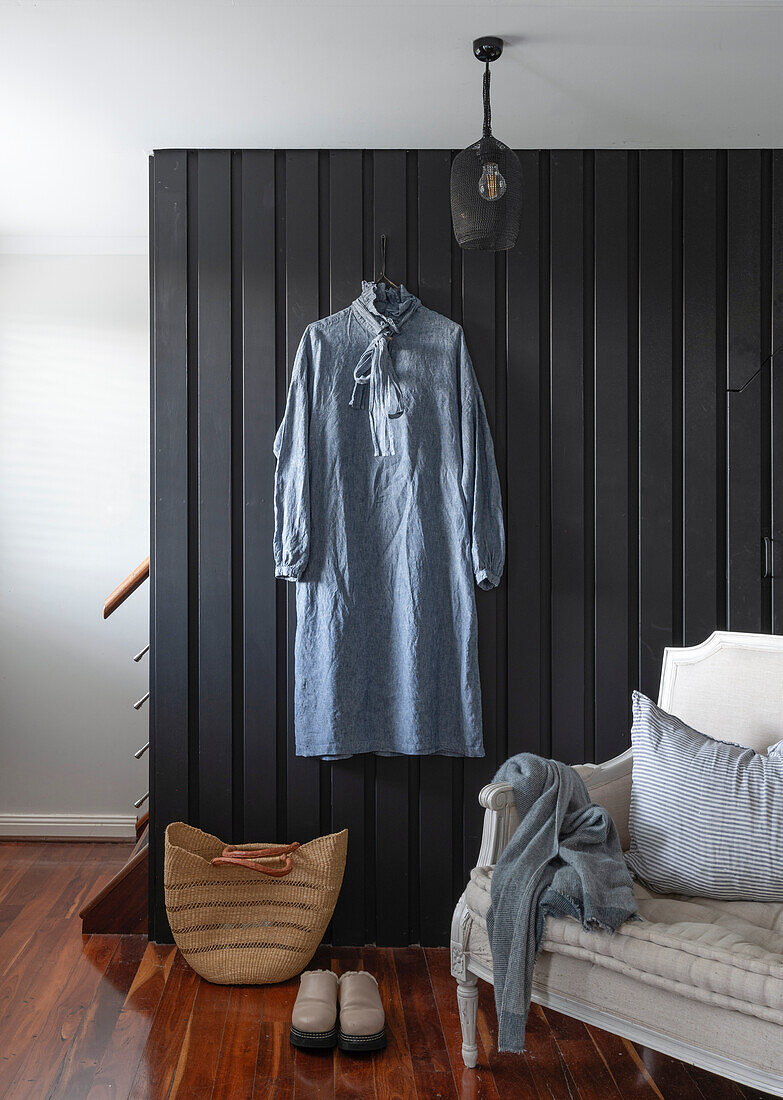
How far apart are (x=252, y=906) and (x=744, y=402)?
2.09 m

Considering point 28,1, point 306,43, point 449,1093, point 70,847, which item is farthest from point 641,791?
point 70,847

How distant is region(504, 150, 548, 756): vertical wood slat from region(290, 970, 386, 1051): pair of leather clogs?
826 millimetres

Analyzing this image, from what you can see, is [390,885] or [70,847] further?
[70,847]

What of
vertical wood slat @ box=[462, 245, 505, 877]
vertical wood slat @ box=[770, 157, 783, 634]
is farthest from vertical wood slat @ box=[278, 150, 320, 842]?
vertical wood slat @ box=[770, 157, 783, 634]

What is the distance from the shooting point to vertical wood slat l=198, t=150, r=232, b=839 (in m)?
2.65

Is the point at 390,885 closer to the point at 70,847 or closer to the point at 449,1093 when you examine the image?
the point at 449,1093

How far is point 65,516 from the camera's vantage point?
360 cm

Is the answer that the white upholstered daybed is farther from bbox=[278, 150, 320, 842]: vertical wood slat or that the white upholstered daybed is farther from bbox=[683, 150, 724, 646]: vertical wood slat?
bbox=[278, 150, 320, 842]: vertical wood slat

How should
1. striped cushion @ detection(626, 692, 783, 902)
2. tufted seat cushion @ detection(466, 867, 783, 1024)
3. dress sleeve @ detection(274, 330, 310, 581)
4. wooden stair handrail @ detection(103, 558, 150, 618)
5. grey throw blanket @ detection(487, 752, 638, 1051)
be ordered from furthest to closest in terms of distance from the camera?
wooden stair handrail @ detection(103, 558, 150, 618) < dress sleeve @ detection(274, 330, 310, 581) < striped cushion @ detection(626, 692, 783, 902) < grey throw blanket @ detection(487, 752, 638, 1051) < tufted seat cushion @ detection(466, 867, 783, 1024)

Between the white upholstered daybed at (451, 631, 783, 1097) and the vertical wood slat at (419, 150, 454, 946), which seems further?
the vertical wood slat at (419, 150, 454, 946)

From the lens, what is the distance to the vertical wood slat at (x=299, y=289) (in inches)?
104

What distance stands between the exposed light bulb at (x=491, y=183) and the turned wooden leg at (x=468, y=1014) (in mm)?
1773

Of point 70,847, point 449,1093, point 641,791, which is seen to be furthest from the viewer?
point 70,847

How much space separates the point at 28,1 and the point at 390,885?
2495 millimetres
